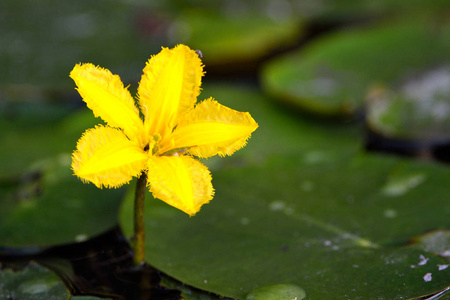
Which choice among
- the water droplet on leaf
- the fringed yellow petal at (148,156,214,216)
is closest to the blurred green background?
the water droplet on leaf

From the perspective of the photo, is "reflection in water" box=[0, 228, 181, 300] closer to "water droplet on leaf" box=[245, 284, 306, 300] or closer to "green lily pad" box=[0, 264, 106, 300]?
"green lily pad" box=[0, 264, 106, 300]

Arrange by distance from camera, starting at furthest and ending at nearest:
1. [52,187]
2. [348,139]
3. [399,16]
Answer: [399,16] → [348,139] → [52,187]


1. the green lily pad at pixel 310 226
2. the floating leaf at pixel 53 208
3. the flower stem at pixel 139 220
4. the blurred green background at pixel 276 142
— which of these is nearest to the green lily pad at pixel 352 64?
the blurred green background at pixel 276 142

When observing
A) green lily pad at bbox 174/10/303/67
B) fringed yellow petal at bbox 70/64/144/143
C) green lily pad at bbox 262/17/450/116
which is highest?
green lily pad at bbox 174/10/303/67

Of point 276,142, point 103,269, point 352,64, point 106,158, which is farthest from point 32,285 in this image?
point 352,64

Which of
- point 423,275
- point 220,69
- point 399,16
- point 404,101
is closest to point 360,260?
point 423,275

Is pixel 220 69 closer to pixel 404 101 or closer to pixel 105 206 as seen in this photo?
pixel 404 101

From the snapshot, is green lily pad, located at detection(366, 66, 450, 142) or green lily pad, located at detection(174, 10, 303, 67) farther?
green lily pad, located at detection(174, 10, 303, 67)
